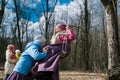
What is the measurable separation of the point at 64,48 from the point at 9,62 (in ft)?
17.5

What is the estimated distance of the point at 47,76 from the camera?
266 inches

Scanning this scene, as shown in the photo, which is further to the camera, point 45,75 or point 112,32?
point 112,32

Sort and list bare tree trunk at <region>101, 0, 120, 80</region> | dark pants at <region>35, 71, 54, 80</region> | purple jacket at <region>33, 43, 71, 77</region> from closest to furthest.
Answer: purple jacket at <region>33, 43, 71, 77</region>, dark pants at <region>35, 71, 54, 80</region>, bare tree trunk at <region>101, 0, 120, 80</region>

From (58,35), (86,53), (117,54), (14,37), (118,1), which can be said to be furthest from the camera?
(14,37)

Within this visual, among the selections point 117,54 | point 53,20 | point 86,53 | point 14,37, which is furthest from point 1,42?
point 117,54

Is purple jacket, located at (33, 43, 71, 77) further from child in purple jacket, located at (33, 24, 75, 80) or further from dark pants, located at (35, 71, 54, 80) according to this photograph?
dark pants, located at (35, 71, 54, 80)

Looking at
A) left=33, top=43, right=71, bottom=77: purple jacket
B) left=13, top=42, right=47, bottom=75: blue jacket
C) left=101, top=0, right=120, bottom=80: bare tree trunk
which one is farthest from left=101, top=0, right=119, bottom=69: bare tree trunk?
left=13, top=42, right=47, bottom=75: blue jacket

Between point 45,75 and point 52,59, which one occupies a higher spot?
point 52,59

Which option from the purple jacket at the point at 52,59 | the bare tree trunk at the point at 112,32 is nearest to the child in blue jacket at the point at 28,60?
the purple jacket at the point at 52,59

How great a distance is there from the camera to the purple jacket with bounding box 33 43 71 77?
260 inches

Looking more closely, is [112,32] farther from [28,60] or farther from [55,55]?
[28,60]

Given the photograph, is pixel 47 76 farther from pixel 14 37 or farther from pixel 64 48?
pixel 14 37

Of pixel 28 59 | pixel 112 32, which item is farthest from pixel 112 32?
pixel 28 59

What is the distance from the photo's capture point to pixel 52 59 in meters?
6.68
